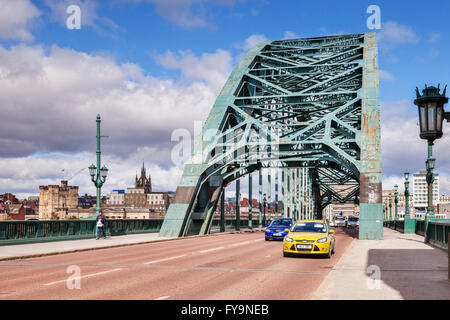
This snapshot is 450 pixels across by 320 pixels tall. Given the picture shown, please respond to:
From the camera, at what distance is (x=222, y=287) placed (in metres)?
11.2

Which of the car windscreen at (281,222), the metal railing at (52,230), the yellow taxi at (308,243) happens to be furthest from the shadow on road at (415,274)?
the metal railing at (52,230)

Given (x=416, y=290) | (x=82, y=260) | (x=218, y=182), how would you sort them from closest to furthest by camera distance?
(x=416, y=290) → (x=82, y=260) → (x=218, y=182)

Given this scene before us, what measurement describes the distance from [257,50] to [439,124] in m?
38.3

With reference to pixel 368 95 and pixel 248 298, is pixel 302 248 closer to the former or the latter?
pixel 248 298

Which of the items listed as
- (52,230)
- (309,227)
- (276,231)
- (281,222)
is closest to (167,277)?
(309,227)

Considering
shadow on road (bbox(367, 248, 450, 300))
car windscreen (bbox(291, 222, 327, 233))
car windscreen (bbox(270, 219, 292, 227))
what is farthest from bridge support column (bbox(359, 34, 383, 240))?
shadow on road (bbox(367, 248, 450, 300))

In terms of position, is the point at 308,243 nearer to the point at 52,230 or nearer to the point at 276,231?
the point at 276,231

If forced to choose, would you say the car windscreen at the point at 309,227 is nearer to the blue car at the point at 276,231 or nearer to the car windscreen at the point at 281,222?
the blue car at the point at 276,231

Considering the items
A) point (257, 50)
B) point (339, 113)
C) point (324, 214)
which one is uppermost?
point (257, 50)

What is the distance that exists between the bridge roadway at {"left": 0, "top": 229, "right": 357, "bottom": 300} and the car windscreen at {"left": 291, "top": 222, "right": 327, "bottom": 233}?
58.0 inches

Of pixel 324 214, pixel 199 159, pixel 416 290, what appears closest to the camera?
pixel 416 290

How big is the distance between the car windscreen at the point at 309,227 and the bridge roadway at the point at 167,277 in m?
1.47

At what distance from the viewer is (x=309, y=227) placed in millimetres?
20688
